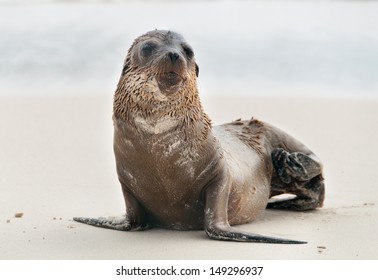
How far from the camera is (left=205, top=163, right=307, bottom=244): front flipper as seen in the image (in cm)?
577

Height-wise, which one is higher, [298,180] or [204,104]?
[298,180]

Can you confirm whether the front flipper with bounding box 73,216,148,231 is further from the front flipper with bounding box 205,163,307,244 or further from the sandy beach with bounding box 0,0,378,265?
the front flipper with bounding box 205,163,307,244

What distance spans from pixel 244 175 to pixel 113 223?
38.2 inches

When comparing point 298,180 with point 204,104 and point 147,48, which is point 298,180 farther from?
point 204,104

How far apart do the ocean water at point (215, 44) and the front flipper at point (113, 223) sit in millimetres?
7179

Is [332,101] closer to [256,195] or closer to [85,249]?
[256,195]

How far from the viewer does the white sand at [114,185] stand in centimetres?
577

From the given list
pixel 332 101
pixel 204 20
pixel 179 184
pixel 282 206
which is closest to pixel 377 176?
pixel 282 206

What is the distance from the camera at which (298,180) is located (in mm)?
7156

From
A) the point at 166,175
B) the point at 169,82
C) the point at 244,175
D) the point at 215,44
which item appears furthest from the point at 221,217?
the point at 215,44

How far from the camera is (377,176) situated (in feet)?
27.8

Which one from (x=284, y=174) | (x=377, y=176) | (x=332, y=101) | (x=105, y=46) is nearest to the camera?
(x=284, y=174)

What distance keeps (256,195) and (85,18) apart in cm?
1260

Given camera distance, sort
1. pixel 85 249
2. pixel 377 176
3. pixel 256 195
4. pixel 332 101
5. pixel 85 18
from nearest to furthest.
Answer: pixel 85 249
pixel 256 195
pixel 377 176
pixel 332 101
pixel 85 18
